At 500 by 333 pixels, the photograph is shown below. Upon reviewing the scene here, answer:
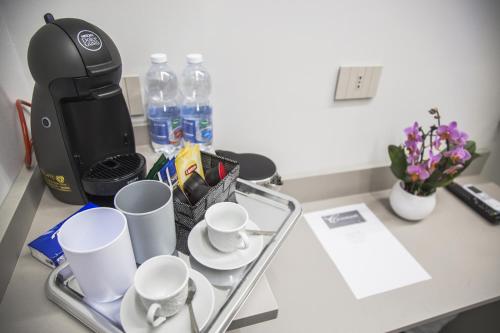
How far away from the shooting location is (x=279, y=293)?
732 millimetres

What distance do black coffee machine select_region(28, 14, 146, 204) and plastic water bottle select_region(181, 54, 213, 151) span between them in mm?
160

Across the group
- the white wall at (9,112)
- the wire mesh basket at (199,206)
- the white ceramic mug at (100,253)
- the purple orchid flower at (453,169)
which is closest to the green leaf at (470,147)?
the purple orchid flower at (453,169)

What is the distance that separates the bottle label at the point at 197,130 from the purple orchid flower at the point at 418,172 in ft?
1.96

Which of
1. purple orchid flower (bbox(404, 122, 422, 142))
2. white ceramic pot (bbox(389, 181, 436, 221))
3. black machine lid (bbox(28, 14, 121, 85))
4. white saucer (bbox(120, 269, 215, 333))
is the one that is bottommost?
white ceramic pot (bbox(389, 181, 436, 221))

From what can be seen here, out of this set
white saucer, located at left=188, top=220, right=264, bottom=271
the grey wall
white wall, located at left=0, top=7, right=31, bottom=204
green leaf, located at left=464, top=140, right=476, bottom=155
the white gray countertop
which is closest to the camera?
white saucer, located at left=188, top=220, right=264, bottom=271

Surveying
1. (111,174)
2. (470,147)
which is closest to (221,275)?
(111,174)

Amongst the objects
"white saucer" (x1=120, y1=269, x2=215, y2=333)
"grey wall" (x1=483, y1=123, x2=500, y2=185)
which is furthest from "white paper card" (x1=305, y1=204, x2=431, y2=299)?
"grey wall" (x1=483, y1=123, x2=500, y2=185)

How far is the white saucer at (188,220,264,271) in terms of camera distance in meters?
0.42

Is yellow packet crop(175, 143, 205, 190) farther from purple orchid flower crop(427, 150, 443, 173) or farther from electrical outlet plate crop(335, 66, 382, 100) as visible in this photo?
purple orchid flower crop(427, 150, 443, 173)

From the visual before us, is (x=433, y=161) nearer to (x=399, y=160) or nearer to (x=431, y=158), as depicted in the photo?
(x=431, y=158)

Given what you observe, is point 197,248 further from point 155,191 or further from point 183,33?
point 183,33

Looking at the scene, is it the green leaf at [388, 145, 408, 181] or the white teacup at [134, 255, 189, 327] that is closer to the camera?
the white teacup at [134, 255, 189, 327]

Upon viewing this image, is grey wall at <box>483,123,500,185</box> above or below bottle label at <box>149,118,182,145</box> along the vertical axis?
below

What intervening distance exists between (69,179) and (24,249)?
0.13 m
